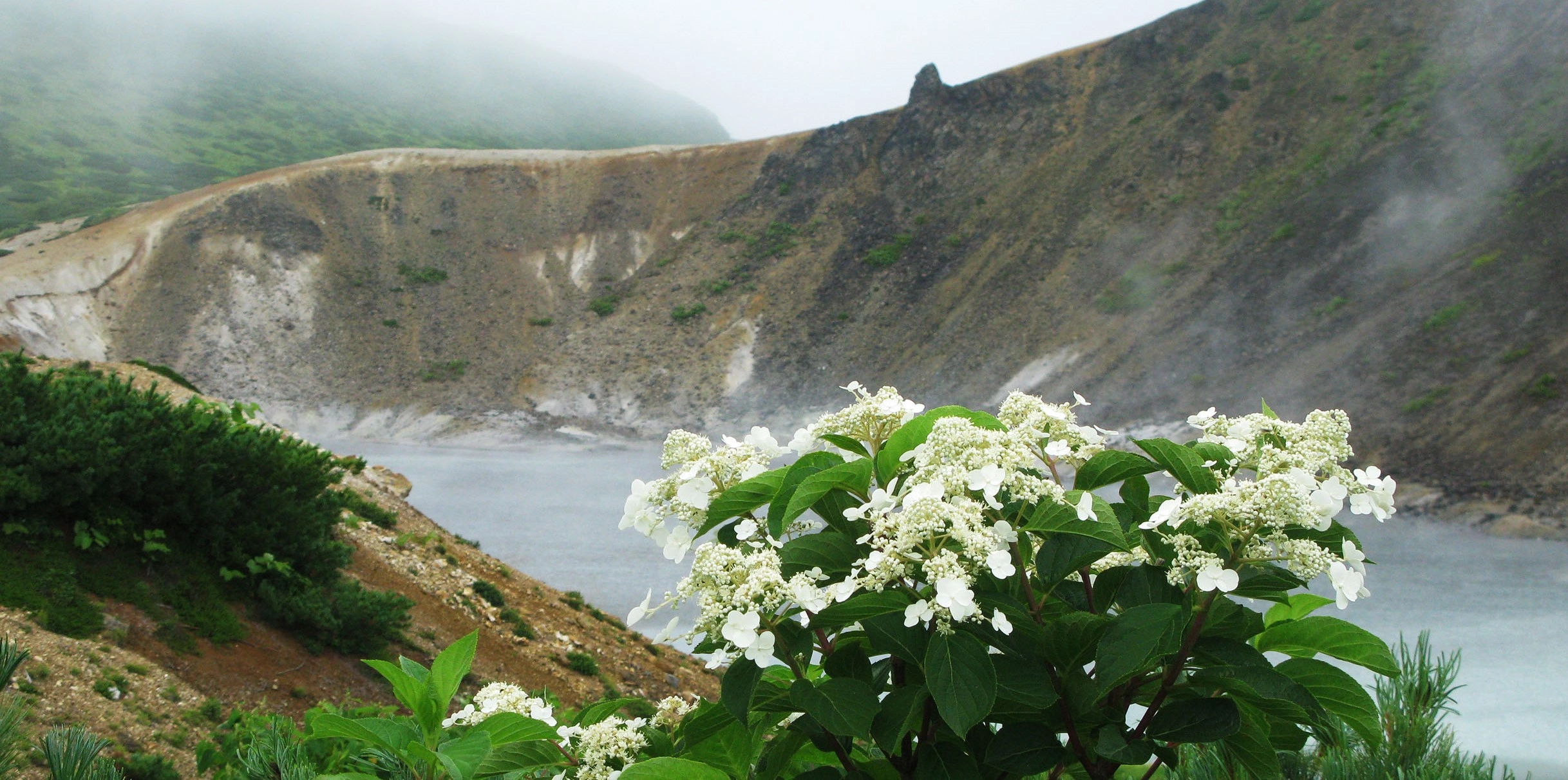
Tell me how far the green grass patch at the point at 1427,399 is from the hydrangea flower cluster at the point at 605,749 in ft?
105

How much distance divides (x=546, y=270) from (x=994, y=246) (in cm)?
3075

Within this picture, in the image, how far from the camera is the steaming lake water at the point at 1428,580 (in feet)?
33.8

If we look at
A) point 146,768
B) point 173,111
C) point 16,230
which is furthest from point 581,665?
point 173,111

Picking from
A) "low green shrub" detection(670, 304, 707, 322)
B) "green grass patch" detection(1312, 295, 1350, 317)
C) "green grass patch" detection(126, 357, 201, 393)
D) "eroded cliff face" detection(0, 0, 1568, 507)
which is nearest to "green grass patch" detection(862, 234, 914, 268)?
"eroded cliff face" detection(0, 0, 1568, 507)

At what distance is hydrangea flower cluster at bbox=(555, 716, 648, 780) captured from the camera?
5.39 ft

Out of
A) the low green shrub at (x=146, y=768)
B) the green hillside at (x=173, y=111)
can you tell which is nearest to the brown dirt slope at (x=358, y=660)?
the low green shrub at (x=146, y=768)

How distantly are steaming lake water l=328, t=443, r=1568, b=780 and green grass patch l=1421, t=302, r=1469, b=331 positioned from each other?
1086 cm

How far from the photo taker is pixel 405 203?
216ft

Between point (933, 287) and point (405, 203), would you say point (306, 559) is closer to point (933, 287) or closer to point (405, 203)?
point (933, 287)

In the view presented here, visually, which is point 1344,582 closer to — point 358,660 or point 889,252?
point 358,660

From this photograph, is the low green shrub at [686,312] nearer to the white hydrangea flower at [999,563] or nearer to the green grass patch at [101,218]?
the green grass patch at [101,218]

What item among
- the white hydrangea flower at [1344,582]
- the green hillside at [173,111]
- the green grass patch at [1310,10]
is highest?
the green hillside at [173,111]

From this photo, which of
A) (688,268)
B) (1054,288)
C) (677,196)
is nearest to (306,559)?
(1054,288)

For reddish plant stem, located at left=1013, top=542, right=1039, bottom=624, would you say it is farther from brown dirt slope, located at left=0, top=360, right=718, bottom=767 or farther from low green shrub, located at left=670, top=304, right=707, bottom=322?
low green shrub, located at left=670, top=304, right=707, bottom=322
